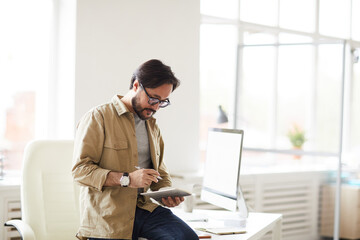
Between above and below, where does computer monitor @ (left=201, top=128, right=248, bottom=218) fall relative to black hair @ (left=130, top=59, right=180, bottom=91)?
below

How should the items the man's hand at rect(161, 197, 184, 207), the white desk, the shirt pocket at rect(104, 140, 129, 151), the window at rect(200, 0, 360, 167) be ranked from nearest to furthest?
1. the shirt pocket at rect(104, 140, 129, 151)
2. the man's hand at rect(161, 197, 184, 207)
3. the white desk
4. the window at rect(200, 0, 360, 167)

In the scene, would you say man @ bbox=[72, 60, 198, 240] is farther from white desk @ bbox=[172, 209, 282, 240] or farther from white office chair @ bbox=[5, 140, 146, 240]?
white office chair @ bbox=[5, 140, 146, 240]

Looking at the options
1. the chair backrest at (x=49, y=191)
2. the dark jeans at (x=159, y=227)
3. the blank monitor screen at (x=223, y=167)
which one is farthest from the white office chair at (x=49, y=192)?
the blank monitor screen at (x=223, y=167)

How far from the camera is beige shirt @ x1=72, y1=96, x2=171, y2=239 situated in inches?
84.7

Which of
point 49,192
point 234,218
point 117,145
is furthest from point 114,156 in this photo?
point 234,218

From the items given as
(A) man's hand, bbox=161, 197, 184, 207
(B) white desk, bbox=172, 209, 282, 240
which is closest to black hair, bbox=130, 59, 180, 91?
(A) man's hand, bbox=161, 197, 184, 207

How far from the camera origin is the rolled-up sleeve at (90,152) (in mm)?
2105

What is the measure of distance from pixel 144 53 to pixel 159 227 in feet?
6.64

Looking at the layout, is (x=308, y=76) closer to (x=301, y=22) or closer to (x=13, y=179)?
(x=301, y=22)

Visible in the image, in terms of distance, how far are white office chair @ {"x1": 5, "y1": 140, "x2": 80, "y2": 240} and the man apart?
0.55m

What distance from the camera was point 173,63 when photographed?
4.24 metres

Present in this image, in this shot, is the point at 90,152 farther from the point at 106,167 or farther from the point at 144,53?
the point at 144,53

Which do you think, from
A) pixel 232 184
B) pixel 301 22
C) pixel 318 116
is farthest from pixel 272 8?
pixel 232 184

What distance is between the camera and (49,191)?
280cm
